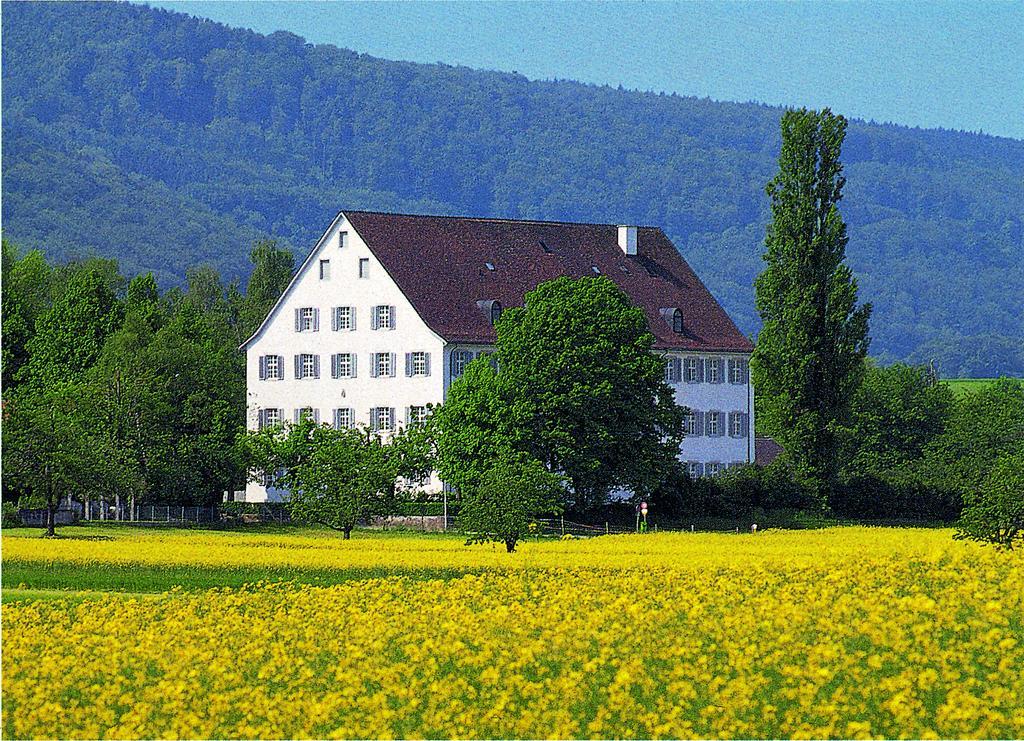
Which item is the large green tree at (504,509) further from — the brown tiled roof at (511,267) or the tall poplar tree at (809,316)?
the brown tiled roof at (511,267)

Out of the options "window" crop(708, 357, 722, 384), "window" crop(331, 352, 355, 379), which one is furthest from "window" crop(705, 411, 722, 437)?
"window" crop(331, 352, 355, 379)

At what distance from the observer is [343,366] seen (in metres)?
92.9

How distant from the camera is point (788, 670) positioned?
1942 cm

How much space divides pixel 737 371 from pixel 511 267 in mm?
13316

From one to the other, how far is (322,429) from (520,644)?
203ft

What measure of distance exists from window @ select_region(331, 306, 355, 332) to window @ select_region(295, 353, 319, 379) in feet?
6.06

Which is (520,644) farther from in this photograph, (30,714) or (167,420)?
(167,420)

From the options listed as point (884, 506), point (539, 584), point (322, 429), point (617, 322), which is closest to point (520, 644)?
point (539, 584)

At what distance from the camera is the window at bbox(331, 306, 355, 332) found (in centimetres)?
9288

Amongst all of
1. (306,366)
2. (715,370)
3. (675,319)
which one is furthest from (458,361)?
(715,370)

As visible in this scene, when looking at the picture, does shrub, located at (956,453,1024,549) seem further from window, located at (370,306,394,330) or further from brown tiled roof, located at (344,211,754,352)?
window, located at (370,306,394,330)

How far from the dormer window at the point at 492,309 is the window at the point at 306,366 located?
333 inches

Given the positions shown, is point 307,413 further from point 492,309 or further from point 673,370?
point 673,370

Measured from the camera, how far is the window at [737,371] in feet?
329
